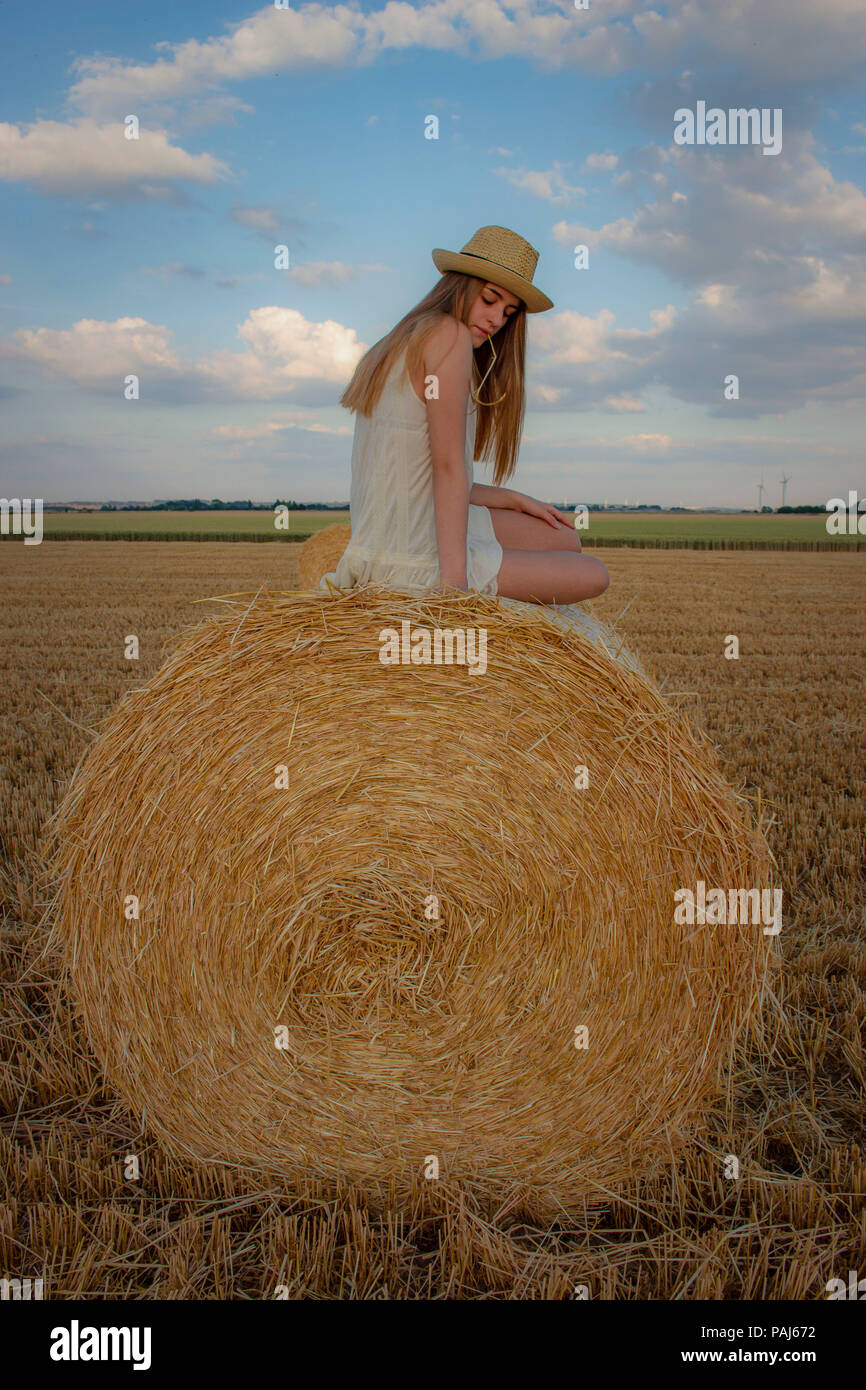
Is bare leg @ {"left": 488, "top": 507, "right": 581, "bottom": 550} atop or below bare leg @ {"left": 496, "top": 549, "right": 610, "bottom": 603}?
atop

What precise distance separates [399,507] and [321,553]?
30.5 ft

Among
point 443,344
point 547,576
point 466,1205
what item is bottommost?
point 466,1205

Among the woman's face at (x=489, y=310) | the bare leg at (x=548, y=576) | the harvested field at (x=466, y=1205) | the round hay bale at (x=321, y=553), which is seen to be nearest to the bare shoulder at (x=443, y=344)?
the woman's face at (x=489, y=310)

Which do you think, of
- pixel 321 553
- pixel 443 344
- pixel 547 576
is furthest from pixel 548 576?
pixel 321 553

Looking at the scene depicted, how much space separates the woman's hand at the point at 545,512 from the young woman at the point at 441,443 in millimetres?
397

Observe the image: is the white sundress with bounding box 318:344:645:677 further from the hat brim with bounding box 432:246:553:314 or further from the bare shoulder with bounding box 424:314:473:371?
the hat brim with bounding box 432:246:553:314

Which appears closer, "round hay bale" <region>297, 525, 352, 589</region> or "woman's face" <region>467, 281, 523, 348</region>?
"woman's face" <region>467, 281, 523, 348</region>

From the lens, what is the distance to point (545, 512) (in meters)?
3.43

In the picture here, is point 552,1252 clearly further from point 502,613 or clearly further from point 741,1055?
point 502,613

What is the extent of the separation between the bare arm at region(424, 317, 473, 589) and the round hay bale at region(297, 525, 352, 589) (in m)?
8.88

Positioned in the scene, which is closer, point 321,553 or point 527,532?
point 527,532

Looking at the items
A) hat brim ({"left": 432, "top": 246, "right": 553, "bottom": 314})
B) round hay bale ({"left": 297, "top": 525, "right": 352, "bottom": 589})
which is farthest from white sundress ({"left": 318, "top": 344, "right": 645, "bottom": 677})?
round hay bale ({"left": 297, "top": 525, "right": 352, "bottom": 589})

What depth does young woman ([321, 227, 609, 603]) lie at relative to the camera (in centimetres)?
269

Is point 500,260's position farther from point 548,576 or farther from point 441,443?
point 548,576
